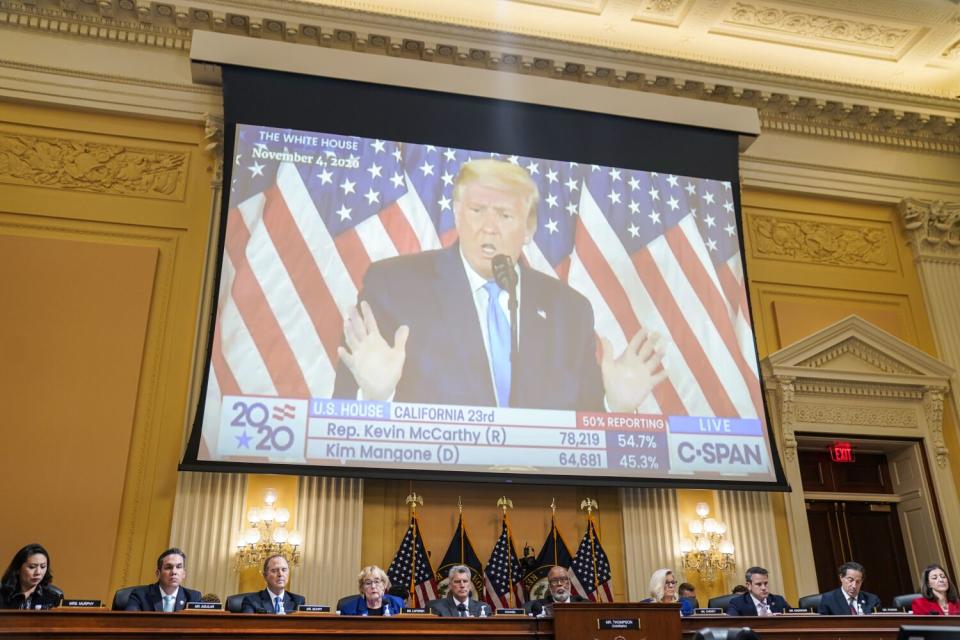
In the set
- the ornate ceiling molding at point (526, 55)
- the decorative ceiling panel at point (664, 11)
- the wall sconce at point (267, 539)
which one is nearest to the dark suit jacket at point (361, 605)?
the wall sconce at point (267, 539)

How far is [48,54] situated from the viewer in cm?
766

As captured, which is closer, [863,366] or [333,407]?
[333,407]

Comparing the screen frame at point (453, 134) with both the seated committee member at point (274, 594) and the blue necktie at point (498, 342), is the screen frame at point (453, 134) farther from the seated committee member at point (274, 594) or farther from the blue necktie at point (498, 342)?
the seated committee member at point (274, 594)

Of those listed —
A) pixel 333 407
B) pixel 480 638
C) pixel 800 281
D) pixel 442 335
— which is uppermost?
pixel 800 281

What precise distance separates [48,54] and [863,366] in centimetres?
813

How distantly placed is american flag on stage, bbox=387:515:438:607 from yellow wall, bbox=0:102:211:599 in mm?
1755

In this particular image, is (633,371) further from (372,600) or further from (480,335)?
(372,600)

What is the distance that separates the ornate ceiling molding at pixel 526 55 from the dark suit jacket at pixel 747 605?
513cm

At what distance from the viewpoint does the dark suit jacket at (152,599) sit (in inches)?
181

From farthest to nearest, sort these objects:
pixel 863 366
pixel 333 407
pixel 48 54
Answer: pixel 863 366
pixel 48 54
pixel 333 407

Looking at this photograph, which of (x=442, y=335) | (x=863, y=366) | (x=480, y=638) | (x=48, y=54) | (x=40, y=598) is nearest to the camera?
(x=480, y=638)

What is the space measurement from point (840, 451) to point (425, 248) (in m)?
4.52

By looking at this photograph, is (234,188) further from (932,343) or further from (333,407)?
(932,343)

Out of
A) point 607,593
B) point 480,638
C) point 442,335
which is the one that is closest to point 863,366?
point 607,593
